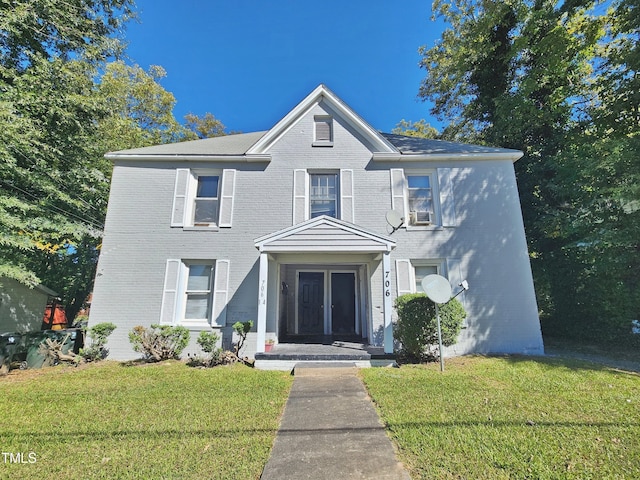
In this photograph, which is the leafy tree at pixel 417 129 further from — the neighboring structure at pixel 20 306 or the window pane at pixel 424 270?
the neighboring structure at pixel 20 306

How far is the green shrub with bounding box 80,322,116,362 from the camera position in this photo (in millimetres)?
7699

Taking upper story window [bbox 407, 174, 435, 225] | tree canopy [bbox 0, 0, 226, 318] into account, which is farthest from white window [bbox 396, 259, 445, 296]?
tree canopy [bbox 0, 0, 226, 318]

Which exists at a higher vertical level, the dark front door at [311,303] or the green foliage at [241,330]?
the dark front door at [311,303]

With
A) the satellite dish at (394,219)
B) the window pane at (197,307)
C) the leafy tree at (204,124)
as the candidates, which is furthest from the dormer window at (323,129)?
the leafy tree at (204,124)

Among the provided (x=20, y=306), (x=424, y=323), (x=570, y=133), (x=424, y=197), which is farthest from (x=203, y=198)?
(x=570, y=133)

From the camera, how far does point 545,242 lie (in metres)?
10.9

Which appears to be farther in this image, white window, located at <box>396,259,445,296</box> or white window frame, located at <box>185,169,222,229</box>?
white window frame, located at <box>185,169,222,229</box>

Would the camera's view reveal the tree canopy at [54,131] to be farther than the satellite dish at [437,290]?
Yes

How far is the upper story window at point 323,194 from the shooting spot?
9.28 meters

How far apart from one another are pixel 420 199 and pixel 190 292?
7.88m

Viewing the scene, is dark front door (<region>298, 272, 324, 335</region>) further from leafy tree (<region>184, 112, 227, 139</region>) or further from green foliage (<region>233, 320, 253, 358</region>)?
leafy tree (<region>184, 112, 227, 139</region>)

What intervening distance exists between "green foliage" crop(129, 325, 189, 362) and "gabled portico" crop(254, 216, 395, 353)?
2.33m

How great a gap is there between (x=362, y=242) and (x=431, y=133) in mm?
17665

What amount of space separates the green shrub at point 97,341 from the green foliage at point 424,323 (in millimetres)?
8018
